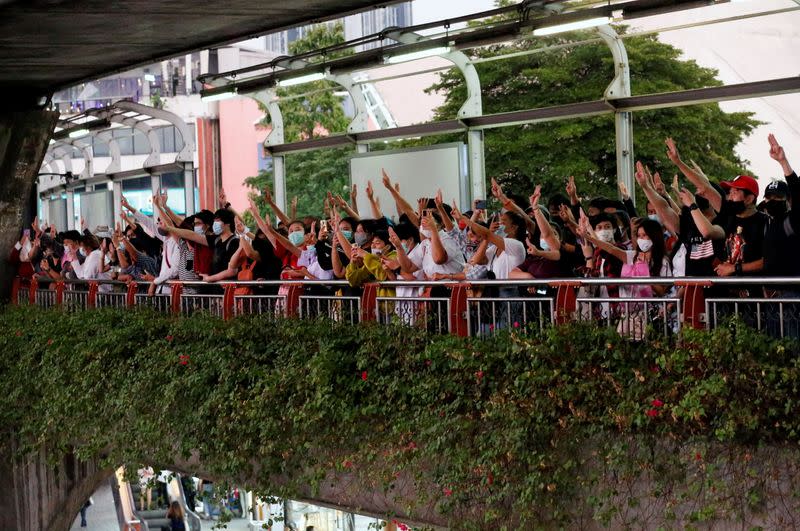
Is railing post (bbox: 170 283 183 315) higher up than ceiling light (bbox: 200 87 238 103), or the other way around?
ceiling light (bbox: 200 87 238 103)

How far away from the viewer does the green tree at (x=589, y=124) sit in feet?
85.5

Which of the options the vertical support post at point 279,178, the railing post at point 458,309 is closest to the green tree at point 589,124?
the vertical support post at point 279,178

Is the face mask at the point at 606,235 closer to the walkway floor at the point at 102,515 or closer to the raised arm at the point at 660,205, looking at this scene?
the raised arm at the point at 660,205

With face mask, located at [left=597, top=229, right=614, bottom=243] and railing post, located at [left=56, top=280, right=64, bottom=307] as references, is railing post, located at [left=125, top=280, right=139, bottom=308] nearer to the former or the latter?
railing post, located at [left=56, top=280, right=64, bottom=307]

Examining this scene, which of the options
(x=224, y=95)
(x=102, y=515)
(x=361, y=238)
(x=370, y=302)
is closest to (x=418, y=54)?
(x=361, y=238)

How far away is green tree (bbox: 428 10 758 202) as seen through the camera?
26062mm

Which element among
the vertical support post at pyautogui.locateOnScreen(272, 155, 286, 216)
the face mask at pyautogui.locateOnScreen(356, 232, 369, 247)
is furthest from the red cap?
the vertical support post at pyautogui.locateOnScreen(272, 155, 286, 216)

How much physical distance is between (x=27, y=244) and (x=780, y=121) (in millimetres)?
19283

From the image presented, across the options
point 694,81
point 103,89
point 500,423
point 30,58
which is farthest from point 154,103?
point 500,423

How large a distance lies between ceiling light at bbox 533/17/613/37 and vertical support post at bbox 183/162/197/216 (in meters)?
8.32

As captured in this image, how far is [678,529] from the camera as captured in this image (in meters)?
7.98

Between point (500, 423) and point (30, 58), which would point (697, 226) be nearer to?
point (500, 423)

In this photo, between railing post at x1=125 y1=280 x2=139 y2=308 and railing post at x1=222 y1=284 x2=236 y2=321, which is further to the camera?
railing post at x1=125 y1=280 x2=139 y2=308

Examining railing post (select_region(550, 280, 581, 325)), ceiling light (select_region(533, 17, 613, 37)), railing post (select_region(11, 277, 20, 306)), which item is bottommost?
railing post (select_region(11, 277, 20, 306))
